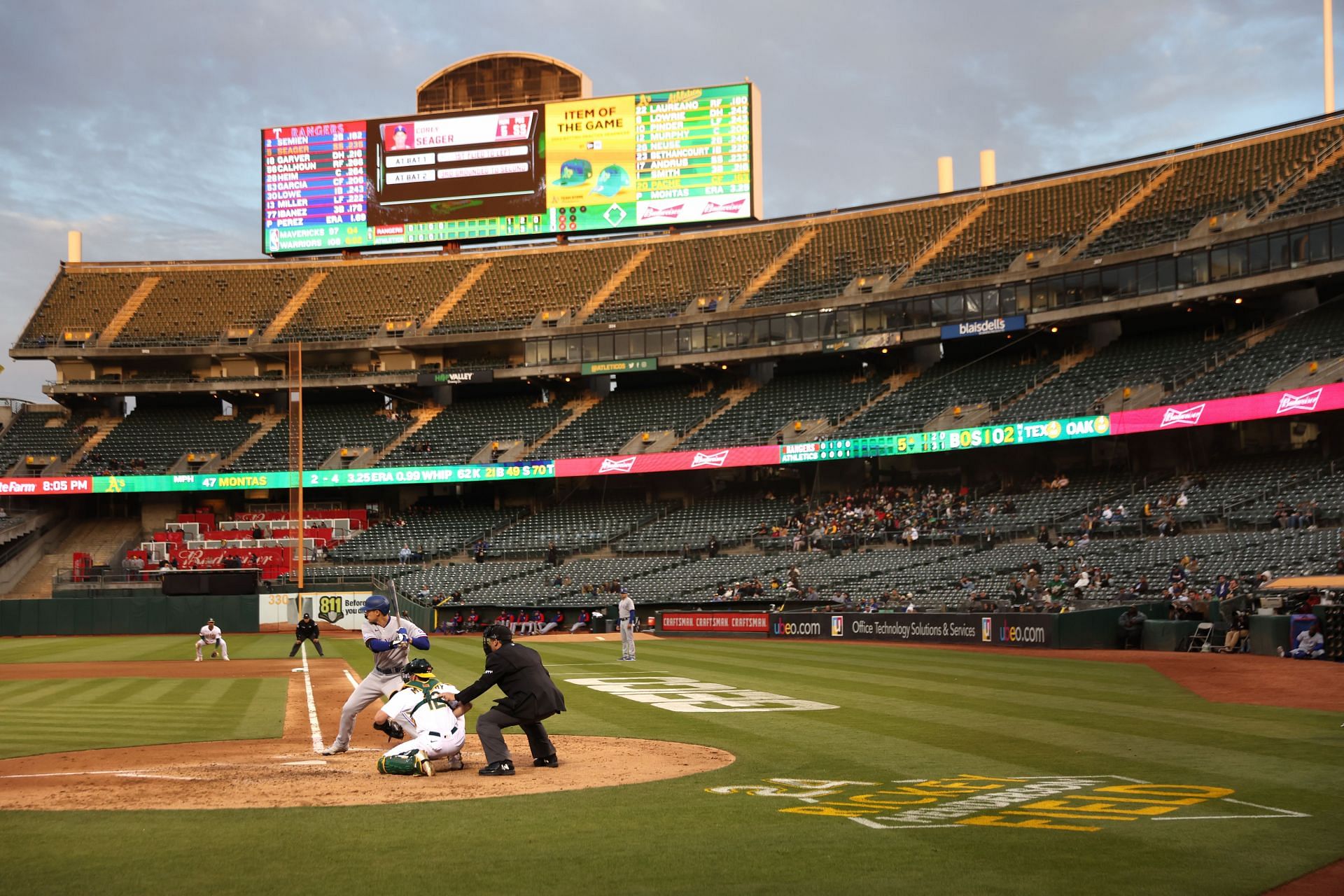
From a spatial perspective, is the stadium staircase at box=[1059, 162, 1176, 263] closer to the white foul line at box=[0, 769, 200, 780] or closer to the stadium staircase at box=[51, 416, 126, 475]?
the white foul line at box=[0, 769, 200, 780]

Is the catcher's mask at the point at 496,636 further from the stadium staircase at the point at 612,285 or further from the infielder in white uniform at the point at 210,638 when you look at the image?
the stadium staircase at the point at 612,285

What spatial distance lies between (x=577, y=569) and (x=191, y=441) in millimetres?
27319

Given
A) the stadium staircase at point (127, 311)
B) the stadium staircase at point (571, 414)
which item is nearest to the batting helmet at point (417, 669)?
the stadium staircase at point (571, 414)

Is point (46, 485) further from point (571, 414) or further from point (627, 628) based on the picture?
point (627, 628)

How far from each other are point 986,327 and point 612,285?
2189 cm

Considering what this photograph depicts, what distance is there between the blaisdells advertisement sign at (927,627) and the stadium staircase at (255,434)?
36817 mm

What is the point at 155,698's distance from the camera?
22.5 m

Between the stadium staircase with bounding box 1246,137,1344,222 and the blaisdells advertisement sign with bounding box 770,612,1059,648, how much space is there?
2266cm

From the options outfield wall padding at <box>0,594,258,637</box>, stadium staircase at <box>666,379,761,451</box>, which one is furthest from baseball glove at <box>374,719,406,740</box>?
A: stadium staircase at <box>666,379,761,451</box>

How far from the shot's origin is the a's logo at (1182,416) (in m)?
42.9

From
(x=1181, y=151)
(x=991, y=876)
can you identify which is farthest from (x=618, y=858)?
(x=1181, y=151)

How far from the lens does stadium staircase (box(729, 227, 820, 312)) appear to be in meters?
62.1

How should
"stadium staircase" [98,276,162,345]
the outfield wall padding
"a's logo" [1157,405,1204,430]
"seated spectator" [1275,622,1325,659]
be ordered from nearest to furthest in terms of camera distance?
"seated spectator" [1275,622,1325,659] < "a's logo" [1157,405,1204,430] < the outfield wall padding < "stadium staircase" [98,276,162,345]

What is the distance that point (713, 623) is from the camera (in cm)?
4322
